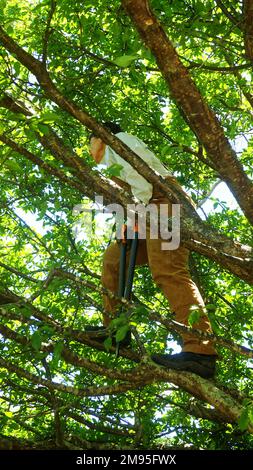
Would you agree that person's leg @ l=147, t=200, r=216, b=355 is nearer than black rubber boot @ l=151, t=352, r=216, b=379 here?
No

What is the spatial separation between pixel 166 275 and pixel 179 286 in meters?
0.16

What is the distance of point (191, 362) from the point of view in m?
4.27

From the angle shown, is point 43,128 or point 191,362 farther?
point 191,362

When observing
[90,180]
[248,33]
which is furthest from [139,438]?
[248,33]

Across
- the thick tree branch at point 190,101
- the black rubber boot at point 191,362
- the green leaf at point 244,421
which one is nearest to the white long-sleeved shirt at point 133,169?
the thick tree branch at point 190,101

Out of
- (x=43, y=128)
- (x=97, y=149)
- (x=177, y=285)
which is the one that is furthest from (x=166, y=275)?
(x=43, y=128)

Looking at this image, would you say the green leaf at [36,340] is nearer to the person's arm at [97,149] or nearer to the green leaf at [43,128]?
the green leaf at [43,128]

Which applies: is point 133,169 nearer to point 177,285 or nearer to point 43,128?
point 177,285

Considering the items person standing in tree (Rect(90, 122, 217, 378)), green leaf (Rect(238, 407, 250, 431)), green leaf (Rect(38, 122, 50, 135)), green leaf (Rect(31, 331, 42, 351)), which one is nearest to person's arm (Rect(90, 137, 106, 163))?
person standing in tree (Rect(90, 122, 217, 378))

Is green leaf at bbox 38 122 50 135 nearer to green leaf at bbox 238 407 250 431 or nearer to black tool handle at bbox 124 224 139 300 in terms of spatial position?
green leaf at bbox 238 407 250 431

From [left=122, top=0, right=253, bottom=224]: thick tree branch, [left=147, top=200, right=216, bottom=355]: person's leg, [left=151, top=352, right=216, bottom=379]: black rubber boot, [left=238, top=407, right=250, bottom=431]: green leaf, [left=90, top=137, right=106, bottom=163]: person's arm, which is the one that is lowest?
[left=238, top=407, right=250, bottom=431]: green leaf

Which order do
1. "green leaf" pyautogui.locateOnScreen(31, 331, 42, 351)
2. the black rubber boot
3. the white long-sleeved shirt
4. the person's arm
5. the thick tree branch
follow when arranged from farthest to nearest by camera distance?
1. the person's arm
2. the white long-sleeved shirt
3. the black rubber boot
4. "green leaf" pyautogui.locateOnScreen(31, 331, 42, 351)
5. the thick tree branch

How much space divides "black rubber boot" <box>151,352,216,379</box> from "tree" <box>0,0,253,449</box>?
92 millimetres

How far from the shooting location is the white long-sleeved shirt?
15.4 ft
